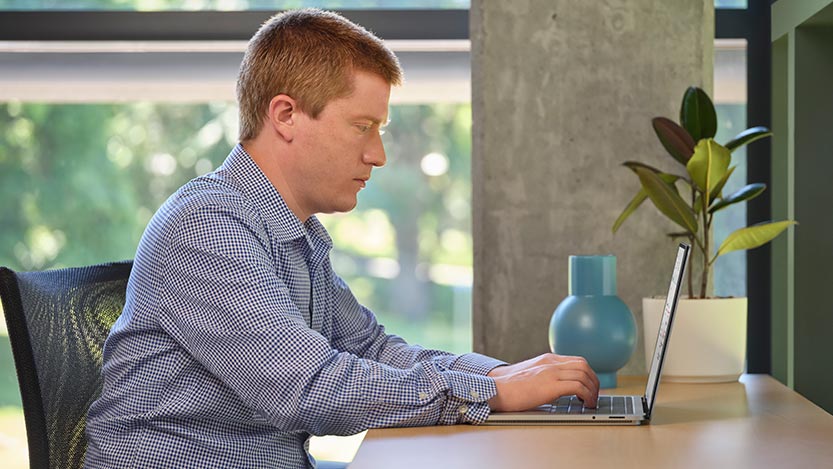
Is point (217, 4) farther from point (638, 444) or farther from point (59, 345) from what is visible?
point (638, 444)

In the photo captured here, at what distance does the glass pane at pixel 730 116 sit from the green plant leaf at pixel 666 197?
2.79 feet

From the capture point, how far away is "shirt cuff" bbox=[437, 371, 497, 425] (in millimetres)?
1473

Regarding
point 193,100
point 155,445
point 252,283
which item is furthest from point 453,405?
point 193,100

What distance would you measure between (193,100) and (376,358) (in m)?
1.58

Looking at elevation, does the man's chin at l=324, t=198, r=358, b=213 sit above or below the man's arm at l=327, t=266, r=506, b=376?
above

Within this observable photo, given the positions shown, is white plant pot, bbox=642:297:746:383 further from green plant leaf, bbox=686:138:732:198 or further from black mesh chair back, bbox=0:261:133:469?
black mesh chair back, bbox=0:261:133:469

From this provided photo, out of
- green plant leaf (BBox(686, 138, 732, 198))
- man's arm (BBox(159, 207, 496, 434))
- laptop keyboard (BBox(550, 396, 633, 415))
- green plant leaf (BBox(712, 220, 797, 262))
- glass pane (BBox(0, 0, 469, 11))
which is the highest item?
glass pane (BBox(0, 0, 469, 11))

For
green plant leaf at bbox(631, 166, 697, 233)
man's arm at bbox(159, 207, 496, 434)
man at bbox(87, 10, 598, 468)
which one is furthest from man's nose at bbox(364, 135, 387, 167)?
green plant leaf at bbox(631, 166, 697, 233)

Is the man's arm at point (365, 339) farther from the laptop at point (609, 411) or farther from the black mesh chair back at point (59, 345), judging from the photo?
the black mesh chair back at point (59, 345)

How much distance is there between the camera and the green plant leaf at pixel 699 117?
2.21 m

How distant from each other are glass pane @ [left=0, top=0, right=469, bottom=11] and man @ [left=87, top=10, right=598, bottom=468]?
1.30 metres

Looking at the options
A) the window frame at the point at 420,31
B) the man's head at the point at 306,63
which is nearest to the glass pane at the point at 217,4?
the window frame at the point at 420,31

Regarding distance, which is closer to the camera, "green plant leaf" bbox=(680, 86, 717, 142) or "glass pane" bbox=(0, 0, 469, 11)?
"green plant leaf" bbox=(680, 86, 717, 142)

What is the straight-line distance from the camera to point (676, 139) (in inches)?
86.7
